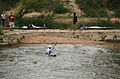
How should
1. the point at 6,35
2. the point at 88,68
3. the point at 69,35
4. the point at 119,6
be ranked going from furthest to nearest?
the point at 119,6, the point at 69,35, the point at 6,35, the point at 88,68

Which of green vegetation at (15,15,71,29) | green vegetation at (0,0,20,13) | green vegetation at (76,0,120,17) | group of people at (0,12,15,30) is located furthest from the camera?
green vegetation at (0,0,20,13)

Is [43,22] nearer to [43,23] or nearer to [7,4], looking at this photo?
[43,23]

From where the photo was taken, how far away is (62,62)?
101 feet

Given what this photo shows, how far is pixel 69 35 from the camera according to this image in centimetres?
4019

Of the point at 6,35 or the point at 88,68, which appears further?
the point at 6,35

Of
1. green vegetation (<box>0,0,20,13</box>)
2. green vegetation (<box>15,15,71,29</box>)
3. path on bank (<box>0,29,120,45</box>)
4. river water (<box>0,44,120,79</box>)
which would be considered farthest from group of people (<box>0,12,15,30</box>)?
green vegetation (<box>0,0,20,13</box>)

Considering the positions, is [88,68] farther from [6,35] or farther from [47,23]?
[47,23]

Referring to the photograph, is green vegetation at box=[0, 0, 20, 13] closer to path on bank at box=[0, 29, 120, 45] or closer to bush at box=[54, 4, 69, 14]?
bush at box=[54, 4, 69, 14]

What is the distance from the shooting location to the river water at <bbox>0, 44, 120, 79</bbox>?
2700 centimetres

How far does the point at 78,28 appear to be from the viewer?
43062mm

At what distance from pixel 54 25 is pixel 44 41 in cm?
469

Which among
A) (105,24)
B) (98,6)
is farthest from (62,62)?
(98,6)

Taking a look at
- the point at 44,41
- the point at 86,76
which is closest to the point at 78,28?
the point at 44,41

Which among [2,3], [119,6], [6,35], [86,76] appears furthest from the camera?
[2,3]
